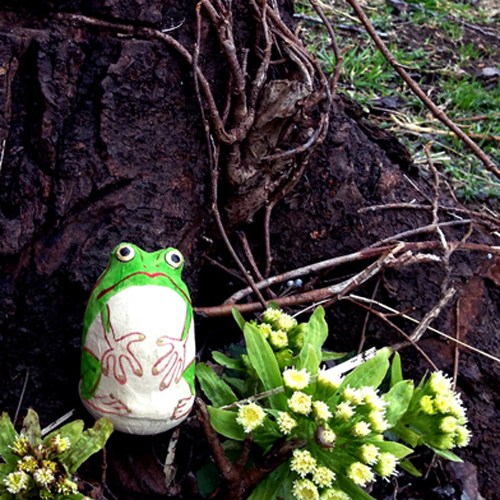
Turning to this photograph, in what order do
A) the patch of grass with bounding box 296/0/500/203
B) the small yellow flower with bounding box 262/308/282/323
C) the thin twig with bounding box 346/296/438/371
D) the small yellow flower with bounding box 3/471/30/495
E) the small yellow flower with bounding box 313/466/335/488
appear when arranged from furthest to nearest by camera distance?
the patch of grass with bounding box 296/0/500/203 → the thin twig with bounding box 346/296/438/371 → the small yellow flower with bounding box 262/308/282/323 → the small yellow flower with bounding box 313/466/335/488 → the small yellow flower with bounding box 3/471/30/495

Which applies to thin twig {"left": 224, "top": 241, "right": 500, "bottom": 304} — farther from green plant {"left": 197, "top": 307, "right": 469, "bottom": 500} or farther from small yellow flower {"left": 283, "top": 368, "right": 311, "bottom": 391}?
small yellow flower {"left": 283, "top": 368, "right": 311, "bottom": 391}

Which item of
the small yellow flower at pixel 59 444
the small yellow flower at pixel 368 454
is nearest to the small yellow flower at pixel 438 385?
the small yellow flower at pixel 368 454

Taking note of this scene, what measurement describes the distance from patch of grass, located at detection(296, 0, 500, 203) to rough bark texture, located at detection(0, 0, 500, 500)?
1.38m

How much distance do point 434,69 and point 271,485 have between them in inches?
125

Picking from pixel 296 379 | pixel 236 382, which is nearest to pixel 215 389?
pixel 236 382

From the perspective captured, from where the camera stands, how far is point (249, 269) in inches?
89.0

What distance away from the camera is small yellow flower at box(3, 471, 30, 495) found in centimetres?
134

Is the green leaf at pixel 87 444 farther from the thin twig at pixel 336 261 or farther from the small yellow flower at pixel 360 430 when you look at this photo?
the thin twig at pixel 336 261

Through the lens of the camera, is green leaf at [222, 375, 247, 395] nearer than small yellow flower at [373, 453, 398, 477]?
No

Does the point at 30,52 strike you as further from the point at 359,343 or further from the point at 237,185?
the point at 359,343

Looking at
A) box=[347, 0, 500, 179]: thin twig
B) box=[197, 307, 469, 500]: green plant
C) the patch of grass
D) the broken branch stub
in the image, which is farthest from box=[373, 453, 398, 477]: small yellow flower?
the patch of grass

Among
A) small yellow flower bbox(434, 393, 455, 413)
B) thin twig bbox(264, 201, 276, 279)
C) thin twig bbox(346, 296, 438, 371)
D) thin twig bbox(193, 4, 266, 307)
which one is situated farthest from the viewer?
thin twig bbox(264, 201, 276, 279)

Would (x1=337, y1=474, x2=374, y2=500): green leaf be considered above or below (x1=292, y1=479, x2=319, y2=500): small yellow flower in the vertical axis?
below

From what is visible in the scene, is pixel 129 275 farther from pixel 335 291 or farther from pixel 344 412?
pixel 335 291
